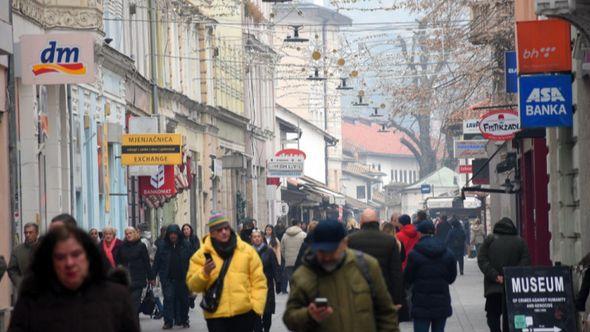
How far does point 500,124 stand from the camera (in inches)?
1235

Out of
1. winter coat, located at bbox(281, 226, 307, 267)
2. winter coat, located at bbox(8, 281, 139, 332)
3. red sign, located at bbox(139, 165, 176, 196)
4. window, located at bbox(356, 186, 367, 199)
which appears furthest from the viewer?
window, located at bbox(356, 186, 367, 199)

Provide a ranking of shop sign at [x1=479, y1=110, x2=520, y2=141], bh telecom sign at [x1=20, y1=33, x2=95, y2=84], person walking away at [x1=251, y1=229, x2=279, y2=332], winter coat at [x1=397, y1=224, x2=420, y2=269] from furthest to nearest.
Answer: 1. shop sign at [x1=479, y1=110, x2=520, y2=141]
2. bh telecom sign at [x1=20, y1=33, x2=95, y2=84]
3. winter coat at [x1=397, y1=224, x2=420, y2=269]
4. person walking away at [x1=251, y1=229, x2=279, y2=332]

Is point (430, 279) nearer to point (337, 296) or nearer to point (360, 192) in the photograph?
point (337, 296)

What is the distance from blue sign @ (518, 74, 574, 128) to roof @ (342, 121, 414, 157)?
156 metres

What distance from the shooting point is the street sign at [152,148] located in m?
37.2

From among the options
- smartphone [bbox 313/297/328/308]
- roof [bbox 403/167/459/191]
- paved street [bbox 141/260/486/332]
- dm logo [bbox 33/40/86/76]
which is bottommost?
paved street [bbox 141/260/486/332]

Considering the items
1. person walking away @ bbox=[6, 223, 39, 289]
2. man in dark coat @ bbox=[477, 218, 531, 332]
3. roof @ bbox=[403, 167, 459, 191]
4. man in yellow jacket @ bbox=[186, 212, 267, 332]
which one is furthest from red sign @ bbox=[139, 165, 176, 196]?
roof @ bbox=[403, 167, 459, 191]

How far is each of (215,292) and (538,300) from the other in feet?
14.0

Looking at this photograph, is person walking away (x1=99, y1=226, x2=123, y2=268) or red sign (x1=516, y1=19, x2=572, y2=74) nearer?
red sign (x1=516, y1=19, x2=572, y2=74)

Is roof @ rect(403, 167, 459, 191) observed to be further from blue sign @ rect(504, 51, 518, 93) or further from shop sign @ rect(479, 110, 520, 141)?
blue sign @ rect(504, 51, 518, 93)

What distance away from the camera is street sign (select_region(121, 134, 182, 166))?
3716cm

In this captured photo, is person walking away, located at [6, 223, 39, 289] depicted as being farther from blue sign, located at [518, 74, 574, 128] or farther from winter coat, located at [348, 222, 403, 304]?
blue sign, located at [518, 74, 574, 128]

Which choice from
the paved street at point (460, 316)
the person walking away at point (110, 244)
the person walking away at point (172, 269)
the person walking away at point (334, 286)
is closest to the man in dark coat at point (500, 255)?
the paved street at point (460, 316)

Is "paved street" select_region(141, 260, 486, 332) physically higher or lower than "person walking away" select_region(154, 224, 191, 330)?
lower
